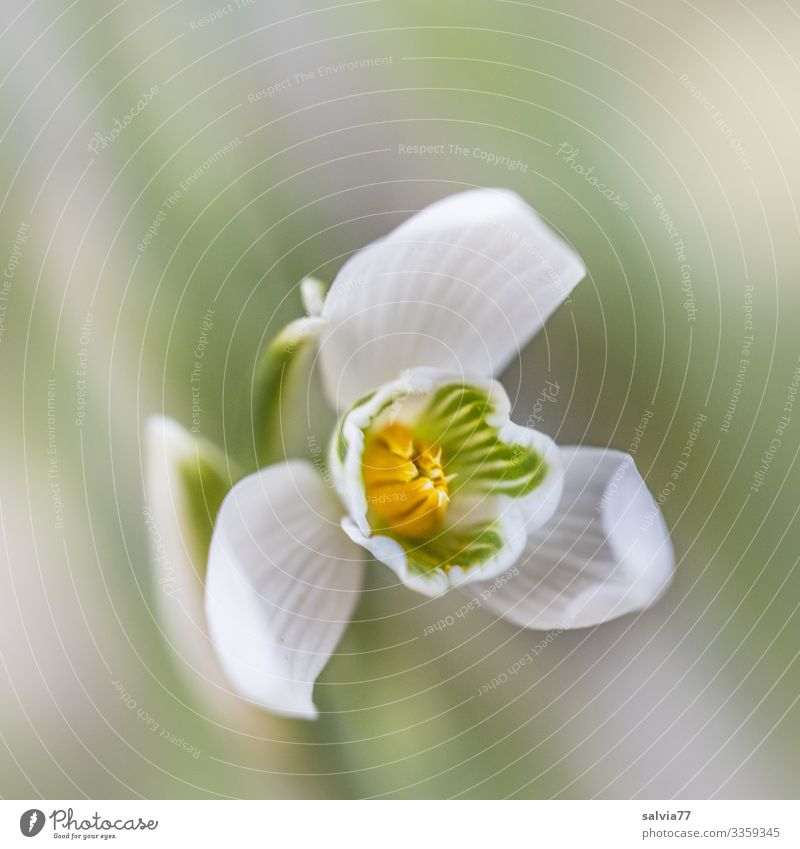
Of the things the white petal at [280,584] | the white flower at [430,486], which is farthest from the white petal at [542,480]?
the white petal at [280,584]

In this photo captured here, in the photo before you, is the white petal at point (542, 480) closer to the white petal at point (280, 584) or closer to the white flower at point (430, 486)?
the white flower at point (430, 486)

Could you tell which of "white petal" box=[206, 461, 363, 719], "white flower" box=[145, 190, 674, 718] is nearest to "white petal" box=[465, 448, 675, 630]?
"white flower" box=[145, 190, 674, 718]

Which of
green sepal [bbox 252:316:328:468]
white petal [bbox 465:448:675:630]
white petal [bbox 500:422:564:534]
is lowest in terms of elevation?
white petal [bbox 465:448:675:630]

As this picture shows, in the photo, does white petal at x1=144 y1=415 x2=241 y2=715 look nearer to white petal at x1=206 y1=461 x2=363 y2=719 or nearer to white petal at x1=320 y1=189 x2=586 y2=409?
white petal at x1=206 y1=461 x2=363 y2=719

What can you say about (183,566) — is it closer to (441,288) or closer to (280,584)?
(280,584)

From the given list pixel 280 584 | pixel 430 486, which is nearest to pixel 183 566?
pixel 280 584
